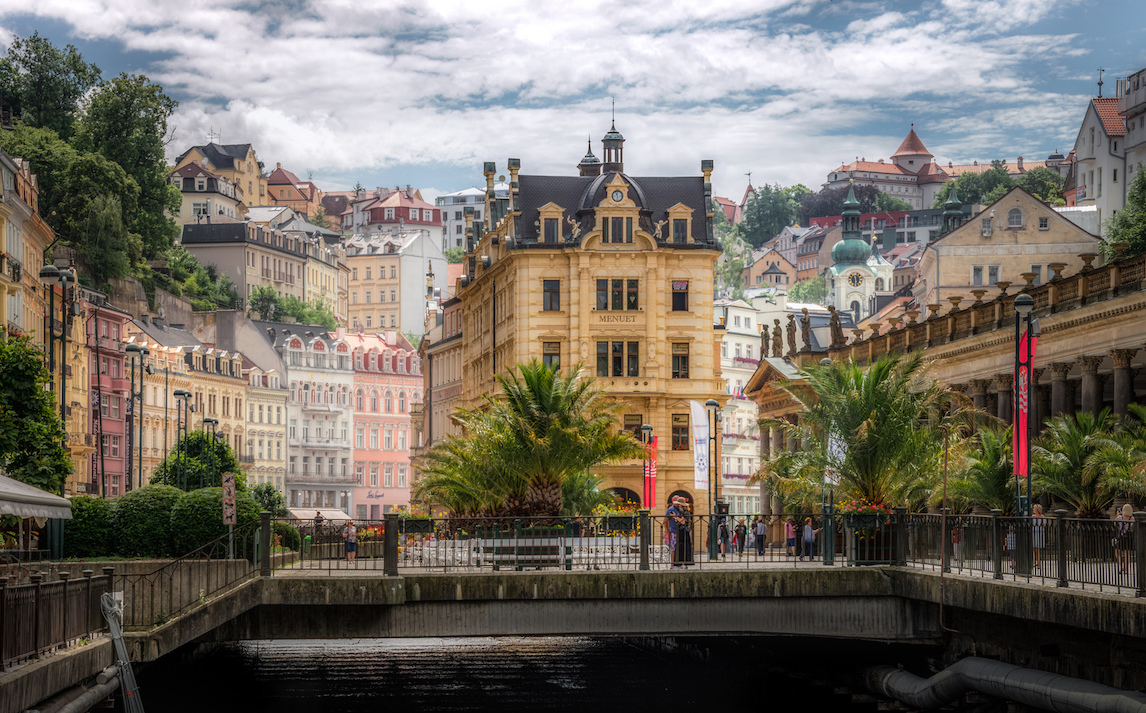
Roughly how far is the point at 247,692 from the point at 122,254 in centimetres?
7418

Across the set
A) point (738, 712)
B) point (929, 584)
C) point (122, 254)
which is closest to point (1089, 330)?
point (738, 712)

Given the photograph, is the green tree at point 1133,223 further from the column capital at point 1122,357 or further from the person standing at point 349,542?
the person standing at point 349,542

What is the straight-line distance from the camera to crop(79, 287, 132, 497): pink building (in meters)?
96.5

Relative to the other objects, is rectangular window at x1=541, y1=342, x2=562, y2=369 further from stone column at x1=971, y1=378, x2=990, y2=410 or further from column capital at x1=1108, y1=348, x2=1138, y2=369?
column capital at x1=1108, y1=348, x2=1138, y2=369

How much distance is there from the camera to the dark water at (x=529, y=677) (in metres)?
36.6

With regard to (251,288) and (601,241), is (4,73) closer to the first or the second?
(251,288)

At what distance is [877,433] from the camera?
37.3 m

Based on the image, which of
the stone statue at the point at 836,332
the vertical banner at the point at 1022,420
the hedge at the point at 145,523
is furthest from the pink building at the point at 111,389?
the vertical banner at the point at 1022,420

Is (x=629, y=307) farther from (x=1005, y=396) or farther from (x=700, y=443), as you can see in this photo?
(x=1005, y=396)

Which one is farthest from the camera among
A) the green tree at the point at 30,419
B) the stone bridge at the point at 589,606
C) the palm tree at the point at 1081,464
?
the green tree at the point at 30,419

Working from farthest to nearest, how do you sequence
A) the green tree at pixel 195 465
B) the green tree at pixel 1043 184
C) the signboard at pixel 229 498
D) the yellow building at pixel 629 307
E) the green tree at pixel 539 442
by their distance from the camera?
the green tree at pixel 1043 184 → the yellow building at pixel 629 307 → the green tree at pixel 195 465 → the green tree at pixel 539 442 → the signboard at pixel 229 498

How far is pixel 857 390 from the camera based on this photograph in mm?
38250

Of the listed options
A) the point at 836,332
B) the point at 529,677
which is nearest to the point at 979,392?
the point at 836,332

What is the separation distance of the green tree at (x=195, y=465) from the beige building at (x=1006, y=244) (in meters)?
41.0
